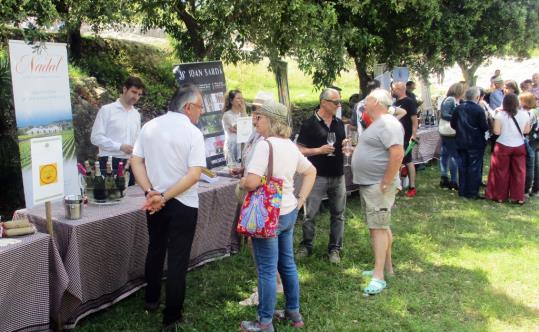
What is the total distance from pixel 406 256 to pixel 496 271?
0.82m

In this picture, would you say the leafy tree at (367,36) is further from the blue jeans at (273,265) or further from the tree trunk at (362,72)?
the blue jeans at (273,265)

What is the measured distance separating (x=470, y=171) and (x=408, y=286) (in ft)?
11.8

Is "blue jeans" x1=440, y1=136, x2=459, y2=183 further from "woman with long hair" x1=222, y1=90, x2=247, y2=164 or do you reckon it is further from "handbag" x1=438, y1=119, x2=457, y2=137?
"woman with long hair" x1=222, y1=90, x2=247, y2=164

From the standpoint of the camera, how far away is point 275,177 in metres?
3.25

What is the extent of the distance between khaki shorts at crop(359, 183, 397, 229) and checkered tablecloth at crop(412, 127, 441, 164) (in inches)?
202

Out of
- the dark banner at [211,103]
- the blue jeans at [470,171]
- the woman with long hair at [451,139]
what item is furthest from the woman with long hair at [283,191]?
the woman with long hair at [451,139]

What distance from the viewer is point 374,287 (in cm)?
431

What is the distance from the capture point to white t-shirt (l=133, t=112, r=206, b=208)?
3.31 meters

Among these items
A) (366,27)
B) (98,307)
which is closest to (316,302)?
(98,307)

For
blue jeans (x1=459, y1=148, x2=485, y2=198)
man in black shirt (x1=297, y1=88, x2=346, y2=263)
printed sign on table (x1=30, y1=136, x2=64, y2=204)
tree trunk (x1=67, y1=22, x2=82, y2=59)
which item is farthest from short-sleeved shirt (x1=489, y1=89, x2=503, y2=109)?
printed sign on table (x1=30, y1=136, x2=64, y2=204)

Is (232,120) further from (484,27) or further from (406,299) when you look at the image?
(484,27)

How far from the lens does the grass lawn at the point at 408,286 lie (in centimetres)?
380

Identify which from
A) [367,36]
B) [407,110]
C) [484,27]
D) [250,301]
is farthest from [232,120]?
[484,27]

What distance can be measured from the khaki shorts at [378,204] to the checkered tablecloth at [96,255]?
1.41 m
